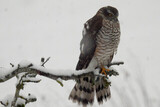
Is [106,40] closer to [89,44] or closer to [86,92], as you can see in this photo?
[89,44]

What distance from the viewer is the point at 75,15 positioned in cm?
1498

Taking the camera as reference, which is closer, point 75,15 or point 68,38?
point 68,38

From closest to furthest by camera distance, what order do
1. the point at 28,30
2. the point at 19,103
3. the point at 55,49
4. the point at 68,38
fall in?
the point at 19,103 < the point at 55,49 < the point at 68,38 < the point at 28,30

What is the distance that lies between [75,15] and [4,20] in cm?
440

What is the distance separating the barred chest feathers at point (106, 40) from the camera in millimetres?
3516

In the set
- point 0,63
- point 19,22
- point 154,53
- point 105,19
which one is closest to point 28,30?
point 19,22

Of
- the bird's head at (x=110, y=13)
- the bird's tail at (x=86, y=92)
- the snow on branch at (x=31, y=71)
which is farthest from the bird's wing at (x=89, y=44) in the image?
the snow on branch at (x=31, y=71)

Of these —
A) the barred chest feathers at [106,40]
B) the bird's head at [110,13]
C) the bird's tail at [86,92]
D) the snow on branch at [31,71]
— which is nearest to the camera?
the snow on branch at [31,71]

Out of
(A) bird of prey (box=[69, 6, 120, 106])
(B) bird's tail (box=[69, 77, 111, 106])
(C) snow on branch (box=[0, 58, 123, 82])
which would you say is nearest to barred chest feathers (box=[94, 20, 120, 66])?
(A) bird of prey (box=[69, 6, 120, 106])

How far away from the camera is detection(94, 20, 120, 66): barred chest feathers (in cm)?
352

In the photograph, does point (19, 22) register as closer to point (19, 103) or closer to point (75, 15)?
point (75, 15)

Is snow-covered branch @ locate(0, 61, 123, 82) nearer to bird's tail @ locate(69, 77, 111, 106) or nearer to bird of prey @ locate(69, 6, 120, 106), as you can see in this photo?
bird of prey @ locate(69, 6, 120, 106)

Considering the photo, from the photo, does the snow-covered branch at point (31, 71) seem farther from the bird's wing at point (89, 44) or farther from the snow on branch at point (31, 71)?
the bird's wing at point (89, 44)

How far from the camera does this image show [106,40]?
138 inches
